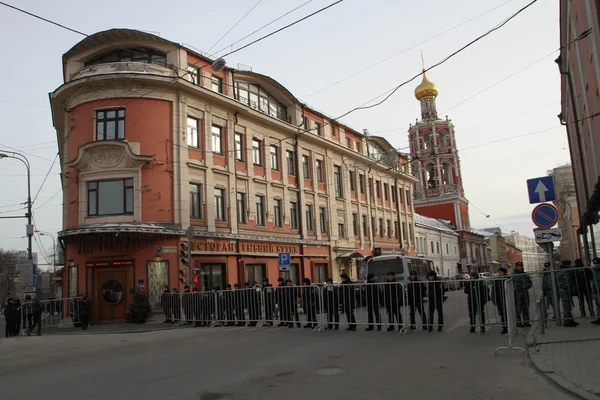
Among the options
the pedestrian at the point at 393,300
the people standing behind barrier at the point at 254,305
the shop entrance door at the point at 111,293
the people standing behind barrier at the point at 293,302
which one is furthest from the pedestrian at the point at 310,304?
the shop entrance door at the point at 111,293

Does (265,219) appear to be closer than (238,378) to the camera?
No

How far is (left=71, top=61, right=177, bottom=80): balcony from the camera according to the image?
24188mm

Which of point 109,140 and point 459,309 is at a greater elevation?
point 109,140

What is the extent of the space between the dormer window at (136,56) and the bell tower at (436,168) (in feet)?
160

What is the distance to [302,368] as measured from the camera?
866 cm

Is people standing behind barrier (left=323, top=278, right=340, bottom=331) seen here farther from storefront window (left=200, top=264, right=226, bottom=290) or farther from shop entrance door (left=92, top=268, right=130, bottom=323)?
Result: shop entrance door (left=92, top=268, right=130, bottom=323)

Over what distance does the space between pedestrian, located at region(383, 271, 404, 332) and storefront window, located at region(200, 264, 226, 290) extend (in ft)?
44.2

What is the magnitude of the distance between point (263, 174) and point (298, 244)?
206 inches

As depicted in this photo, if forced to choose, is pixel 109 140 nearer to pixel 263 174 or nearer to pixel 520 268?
pixel 263 174

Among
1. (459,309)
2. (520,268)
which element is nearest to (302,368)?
(459,309)

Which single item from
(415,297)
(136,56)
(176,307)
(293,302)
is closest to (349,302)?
(293,302)

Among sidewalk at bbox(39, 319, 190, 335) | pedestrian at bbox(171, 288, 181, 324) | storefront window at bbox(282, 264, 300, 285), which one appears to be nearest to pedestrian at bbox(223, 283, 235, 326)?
sidewalk at bbox(39, 319, 190, 335)

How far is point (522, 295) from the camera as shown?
41.9ft

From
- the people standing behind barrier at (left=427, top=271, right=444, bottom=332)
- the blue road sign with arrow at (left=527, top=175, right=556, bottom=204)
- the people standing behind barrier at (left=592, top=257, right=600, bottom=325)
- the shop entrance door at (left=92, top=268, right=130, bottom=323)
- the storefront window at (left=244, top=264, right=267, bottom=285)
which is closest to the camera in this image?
the people standing behind barrier at (left=592, top=257, right=600, bottom=325)
